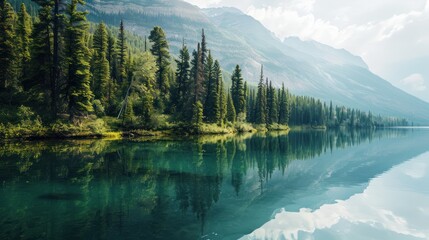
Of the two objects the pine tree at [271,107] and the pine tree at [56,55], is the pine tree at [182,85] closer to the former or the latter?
the pine tree at [56,55]

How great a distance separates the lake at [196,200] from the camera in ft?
46.6

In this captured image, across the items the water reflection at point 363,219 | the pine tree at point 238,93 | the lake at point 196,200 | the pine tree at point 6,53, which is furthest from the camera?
the pine tree at point 238,93

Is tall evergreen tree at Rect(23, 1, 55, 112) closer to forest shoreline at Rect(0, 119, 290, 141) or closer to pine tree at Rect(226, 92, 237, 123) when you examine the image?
forest shoreline at Rect(0, 119, 290, 141)

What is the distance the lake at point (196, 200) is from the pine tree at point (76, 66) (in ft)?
65.9

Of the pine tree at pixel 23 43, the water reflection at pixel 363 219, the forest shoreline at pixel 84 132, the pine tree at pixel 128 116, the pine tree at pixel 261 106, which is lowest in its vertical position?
the water reflection at pixel 363 219

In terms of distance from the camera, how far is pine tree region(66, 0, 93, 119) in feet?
176

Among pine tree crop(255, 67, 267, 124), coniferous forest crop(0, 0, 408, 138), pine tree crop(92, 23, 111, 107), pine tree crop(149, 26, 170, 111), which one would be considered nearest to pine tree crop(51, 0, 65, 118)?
coniferous forest crop(0, 0, 408, 138)

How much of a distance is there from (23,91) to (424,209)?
197 ft

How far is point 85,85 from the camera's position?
54.7 m

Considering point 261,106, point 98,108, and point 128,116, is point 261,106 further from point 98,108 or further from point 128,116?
point 98,108

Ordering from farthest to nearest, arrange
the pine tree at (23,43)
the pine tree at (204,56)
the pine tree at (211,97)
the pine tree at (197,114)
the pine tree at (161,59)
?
1. the pine tree at (204,56)
2. the pine tree at (211,97)
3. the pine tree at (161,59)
4. the pine tree at (197,114)
5. the pine tree at (23,43)

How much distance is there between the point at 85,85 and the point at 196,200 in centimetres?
4274

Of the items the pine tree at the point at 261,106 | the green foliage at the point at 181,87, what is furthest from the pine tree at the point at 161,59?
the pine tree at the point at 261,106

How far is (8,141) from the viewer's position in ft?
148
